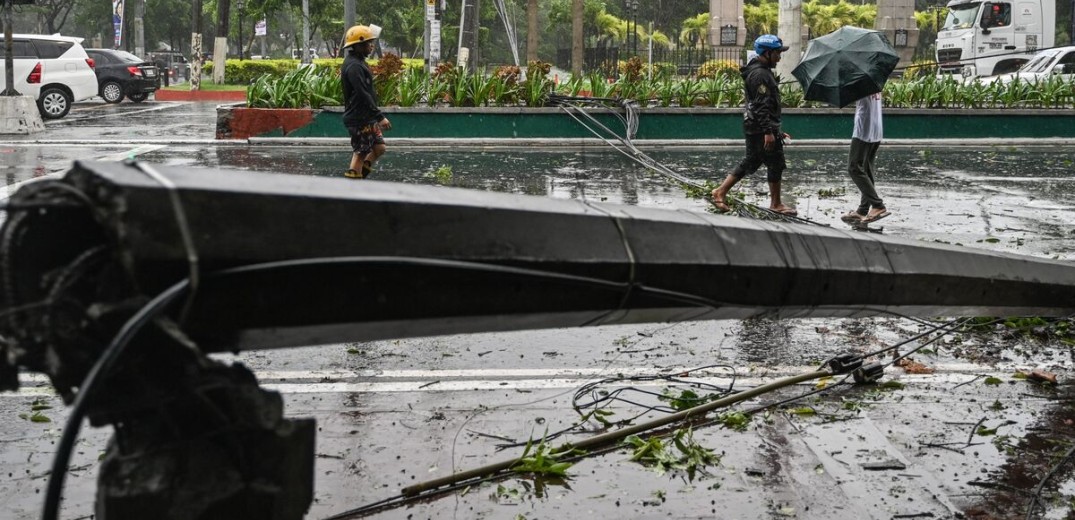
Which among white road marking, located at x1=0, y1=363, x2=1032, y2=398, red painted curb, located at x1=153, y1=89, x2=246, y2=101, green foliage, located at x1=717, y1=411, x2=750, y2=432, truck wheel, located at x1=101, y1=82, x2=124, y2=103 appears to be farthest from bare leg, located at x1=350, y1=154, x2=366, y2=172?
red painted curb, located at x1=153, y1=89, x2=246, y2=101

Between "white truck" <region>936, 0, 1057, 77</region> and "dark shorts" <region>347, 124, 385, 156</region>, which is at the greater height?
"white truck" <region>936, 0, 1057, 77</region>

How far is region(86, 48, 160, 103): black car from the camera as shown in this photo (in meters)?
32.5

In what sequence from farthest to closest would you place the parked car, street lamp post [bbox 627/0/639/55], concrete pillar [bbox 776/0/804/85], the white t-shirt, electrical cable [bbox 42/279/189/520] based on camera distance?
street lamp post [bbox 627/0/639/55], the parked car, concrete pillar [bbox 776/0/804/85], the white t-shirt, electrical cable [bbox 42/279/189/520]

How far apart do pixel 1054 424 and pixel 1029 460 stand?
22.5 inches

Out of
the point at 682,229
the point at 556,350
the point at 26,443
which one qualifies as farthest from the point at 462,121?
the point at 682,229

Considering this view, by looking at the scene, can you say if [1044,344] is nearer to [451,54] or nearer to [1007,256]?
[1007,256]

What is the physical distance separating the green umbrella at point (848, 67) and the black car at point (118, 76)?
25.4 meters

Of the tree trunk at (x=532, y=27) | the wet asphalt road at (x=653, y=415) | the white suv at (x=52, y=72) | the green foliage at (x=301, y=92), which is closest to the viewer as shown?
the wet asphalt road at (x=653, y=415)

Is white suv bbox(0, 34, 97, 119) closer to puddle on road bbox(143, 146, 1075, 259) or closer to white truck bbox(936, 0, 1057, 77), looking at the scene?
puddle on road bbox(143, 146, 1075, 259)

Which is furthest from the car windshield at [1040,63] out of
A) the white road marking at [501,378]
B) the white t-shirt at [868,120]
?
the white road marking at [501,378]

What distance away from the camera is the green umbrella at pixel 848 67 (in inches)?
443

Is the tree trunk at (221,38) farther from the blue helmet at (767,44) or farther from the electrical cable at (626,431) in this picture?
the electrical cable at (626,431)

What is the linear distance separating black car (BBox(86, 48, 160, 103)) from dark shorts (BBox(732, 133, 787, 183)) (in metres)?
25.1

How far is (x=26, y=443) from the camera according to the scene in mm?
5082
